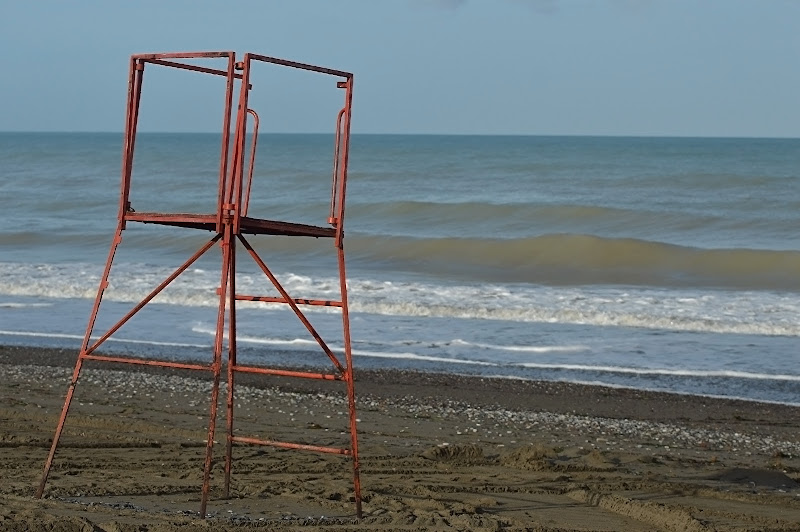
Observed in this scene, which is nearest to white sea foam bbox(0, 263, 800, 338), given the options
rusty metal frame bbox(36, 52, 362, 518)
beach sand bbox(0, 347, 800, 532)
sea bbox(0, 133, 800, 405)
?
sea bbox(0, 133, 800, 405)

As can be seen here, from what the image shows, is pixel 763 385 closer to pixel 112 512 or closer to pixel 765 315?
pixel 765 315

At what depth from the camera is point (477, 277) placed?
2014 cm

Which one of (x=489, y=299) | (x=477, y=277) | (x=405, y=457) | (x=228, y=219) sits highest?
(x=228, y=219)

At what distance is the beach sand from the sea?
134 cm

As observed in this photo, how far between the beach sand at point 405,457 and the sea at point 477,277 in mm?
1340

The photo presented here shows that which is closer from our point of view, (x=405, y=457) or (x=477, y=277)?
(x=405, y=457)

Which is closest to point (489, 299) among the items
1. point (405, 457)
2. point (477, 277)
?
point (477, 277)

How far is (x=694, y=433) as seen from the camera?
26.6 ft

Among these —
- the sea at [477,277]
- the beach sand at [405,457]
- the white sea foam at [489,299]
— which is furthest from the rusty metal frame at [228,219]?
the white sea foam at [489,299]

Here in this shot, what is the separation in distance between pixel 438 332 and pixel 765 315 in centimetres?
461

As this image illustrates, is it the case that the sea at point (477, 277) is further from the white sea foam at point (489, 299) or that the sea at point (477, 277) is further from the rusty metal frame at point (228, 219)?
the rusty metal frame at point (228, 219)

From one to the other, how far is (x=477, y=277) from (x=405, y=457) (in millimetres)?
13673

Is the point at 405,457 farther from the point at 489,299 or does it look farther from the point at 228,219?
the point at 489,299

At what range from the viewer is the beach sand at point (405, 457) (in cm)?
497
